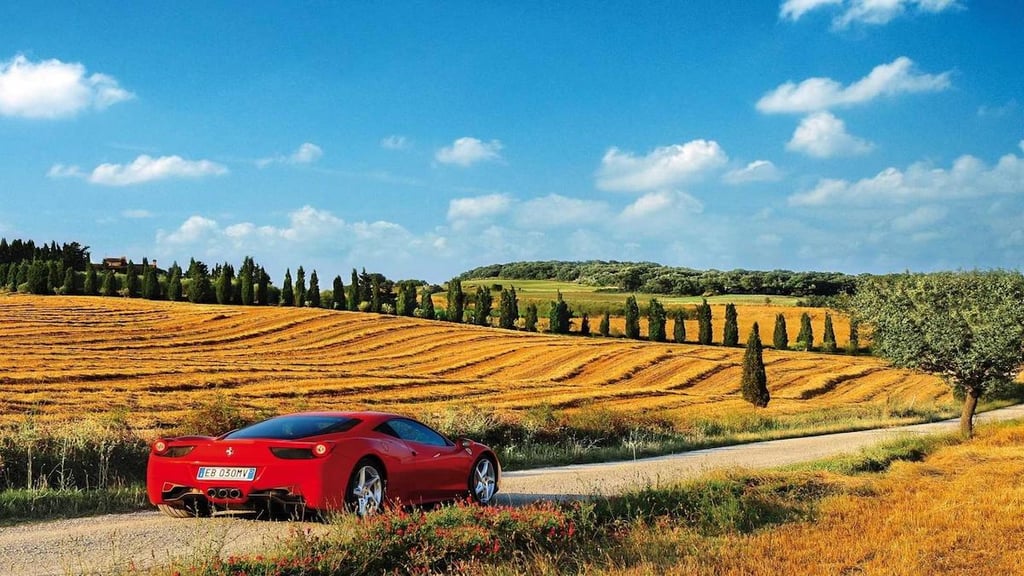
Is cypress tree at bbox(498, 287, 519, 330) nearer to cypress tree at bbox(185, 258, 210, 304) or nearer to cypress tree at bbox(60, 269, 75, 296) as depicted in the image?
cypress tree at bbox(185, 258, 210, 304)

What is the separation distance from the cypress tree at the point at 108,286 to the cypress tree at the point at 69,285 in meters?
2.63

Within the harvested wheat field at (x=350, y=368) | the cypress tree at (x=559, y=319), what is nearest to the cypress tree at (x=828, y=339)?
the harvested wheat field at (x=350, y=368)

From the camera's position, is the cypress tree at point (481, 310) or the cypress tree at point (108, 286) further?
the cypress tree at point (481, 310)

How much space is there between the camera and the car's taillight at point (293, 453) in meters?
9.20

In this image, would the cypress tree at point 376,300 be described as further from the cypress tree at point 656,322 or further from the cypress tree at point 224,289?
the cypress tree at point 656,322

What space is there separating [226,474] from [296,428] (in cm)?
88

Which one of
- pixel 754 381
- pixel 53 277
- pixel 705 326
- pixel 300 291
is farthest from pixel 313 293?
pixel 754 381

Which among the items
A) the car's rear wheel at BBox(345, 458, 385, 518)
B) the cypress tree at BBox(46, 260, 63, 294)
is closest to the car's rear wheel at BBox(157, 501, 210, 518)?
the car's rear wheel at BBox(345, 458, 385, 518)

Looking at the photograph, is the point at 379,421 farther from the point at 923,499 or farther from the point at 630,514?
the point at 923,499

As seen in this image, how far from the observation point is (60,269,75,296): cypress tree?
92500 millimetres

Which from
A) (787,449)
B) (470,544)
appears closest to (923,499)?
(470,544)

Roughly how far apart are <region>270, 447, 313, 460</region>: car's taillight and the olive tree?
18.2 metres

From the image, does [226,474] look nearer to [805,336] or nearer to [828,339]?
[805,336]

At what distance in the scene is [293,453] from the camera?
924 cm
